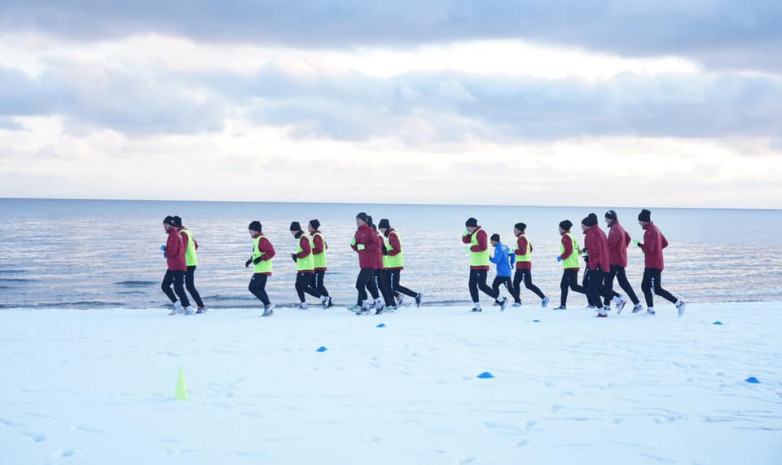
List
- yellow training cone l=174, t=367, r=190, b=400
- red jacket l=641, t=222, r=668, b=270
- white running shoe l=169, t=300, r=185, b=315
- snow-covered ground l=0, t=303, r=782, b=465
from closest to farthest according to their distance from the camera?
snow-covered ground l=0, t=303, r=782, b=465 → yellow training cone l=174, t=367, r=190, b=400 → red jacket l=641, t=222, r=668, b=270 → white running shoe l=169, t=300, r=185, b=315

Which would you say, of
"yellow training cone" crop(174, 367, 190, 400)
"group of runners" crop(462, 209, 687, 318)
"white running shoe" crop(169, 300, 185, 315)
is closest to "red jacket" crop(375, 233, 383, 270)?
"group of runners" crop(462, 209, 687, 318)

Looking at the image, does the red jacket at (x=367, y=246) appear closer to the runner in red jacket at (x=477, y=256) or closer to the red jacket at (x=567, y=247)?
the runner in red jacket at (x=477, y=256)

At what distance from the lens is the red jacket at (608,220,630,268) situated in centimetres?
1293

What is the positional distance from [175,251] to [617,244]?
8.51 m

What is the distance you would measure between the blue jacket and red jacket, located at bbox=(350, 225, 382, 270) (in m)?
2.67

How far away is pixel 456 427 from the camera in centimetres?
598

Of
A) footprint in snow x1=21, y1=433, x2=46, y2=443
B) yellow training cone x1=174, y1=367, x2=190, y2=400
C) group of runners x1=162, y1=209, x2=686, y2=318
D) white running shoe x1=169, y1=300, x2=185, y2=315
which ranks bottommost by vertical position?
white running shoe x1=169, y1=300, x2=185, y2=315

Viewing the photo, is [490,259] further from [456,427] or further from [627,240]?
[456,427]

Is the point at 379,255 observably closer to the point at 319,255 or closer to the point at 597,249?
the point at 319,255

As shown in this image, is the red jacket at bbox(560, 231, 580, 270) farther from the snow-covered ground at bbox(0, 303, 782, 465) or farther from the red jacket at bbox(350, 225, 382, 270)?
the red jacket at bbox(350, 225, 382, 270)

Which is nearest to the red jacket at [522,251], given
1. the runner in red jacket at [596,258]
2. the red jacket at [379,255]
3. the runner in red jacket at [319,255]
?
the runner in red jacket at [596,258]

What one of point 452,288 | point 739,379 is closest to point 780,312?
point 739,379

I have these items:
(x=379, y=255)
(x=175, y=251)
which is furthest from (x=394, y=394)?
(x=175, y=251)

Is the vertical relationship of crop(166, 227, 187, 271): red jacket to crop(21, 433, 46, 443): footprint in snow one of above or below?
above
